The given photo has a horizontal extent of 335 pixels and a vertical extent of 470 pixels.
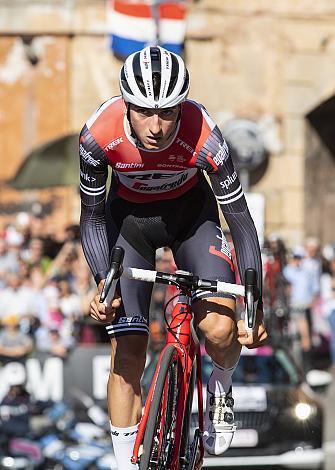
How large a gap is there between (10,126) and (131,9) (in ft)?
12.9

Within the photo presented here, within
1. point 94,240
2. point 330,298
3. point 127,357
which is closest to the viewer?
point 94,240

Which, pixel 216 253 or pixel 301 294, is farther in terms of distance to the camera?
pixel 301 294

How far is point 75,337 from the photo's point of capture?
15.0 m

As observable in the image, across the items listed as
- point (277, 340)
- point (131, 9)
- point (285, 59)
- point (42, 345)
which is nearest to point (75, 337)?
point (42, 345)

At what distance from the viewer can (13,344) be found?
13820mm

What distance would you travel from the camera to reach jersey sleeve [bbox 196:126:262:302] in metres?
7.17

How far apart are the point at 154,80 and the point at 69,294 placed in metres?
8.83

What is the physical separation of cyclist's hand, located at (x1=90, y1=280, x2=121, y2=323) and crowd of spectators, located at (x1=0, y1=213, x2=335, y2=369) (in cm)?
622

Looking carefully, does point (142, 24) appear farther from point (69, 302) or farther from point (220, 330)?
point (220, 330)

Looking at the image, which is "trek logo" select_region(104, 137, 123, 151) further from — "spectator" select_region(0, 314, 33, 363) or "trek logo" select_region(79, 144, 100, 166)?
"spectator" select_region(0, 314, 33, 363)

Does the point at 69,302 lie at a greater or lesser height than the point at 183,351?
greater

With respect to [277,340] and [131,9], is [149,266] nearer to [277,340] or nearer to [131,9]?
[277,340]

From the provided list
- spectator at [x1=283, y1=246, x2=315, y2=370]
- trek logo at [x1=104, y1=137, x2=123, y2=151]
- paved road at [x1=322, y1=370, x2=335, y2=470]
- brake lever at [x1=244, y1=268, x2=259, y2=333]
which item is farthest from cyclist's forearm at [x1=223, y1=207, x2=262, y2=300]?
spectator at [x1=283, y1=246, x2=315, y2=370]

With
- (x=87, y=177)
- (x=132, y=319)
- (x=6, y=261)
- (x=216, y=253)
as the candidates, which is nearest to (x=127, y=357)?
(x=132, y=319)
